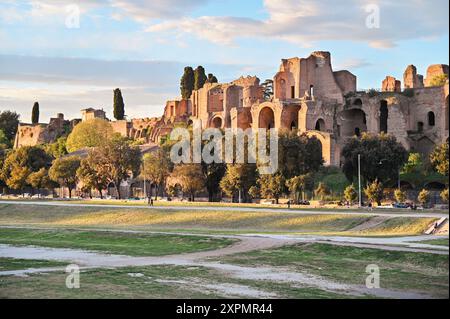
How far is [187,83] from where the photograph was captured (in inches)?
4636

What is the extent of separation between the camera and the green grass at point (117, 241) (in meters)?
29.5

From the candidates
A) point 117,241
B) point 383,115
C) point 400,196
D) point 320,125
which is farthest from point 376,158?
point 117,241

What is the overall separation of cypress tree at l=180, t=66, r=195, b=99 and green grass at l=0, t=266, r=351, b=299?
95.0 meters

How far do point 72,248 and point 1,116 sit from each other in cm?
12846

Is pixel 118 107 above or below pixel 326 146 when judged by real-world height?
above

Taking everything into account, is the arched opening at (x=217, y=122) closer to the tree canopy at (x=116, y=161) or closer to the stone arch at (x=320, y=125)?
the stone arch at (x=320, y=125)

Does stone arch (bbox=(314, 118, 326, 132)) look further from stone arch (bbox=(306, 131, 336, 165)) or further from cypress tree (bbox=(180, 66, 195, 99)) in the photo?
cypress tree (bbox=(180, 66, 195, 99))

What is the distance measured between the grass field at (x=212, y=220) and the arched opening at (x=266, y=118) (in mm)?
32348

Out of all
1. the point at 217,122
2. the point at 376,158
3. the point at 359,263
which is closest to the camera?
the point at 359,263

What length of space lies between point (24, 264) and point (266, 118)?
6317cm

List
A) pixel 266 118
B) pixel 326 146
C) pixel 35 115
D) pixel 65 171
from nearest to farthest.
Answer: pixel 326 146, pixel 65 171, pixel 266 118, pixel 35 115

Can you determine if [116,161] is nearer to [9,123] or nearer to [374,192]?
[374,192]
